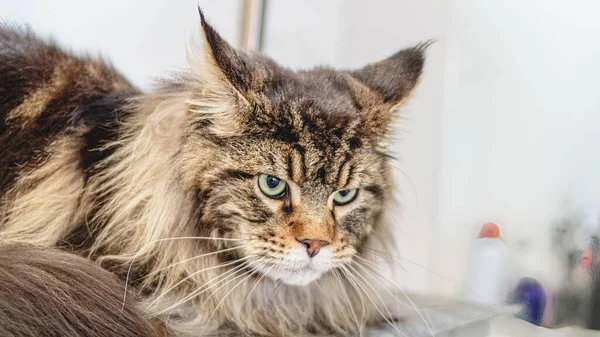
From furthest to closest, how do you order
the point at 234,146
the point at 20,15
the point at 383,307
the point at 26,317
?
the point at 20,15 < the point at 383,307 < the point at 234,146 < the point at 26,317

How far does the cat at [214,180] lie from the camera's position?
39.6 inches

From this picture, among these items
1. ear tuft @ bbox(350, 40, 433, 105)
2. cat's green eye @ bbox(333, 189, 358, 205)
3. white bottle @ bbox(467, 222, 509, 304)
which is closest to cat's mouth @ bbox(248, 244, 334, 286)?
cat's green eye @ bbox(333, 189, 358, 205)

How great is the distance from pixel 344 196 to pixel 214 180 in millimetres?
273

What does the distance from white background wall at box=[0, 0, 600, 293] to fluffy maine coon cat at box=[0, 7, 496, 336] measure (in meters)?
0.32

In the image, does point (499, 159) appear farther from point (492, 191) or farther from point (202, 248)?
point (202, 248)

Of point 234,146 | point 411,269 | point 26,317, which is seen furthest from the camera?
point 411,269

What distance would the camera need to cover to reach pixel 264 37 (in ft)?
6.64

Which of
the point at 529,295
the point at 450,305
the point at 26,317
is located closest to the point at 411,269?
the point at 450,305

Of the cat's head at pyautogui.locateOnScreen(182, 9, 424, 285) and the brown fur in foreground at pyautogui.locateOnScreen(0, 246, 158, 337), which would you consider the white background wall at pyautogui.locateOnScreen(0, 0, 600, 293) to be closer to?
the cat's head at pyautogui.locateOnScreen(182, 9, 424, 285)

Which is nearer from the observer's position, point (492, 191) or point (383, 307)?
point (383, 307)

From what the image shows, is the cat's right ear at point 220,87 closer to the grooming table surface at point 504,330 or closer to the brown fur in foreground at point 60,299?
the brown fur in foreground at point 60,299

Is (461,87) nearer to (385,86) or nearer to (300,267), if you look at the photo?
(385,86)

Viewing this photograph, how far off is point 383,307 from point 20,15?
1281 mm

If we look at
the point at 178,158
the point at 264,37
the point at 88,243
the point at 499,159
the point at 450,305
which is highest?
the point at 264,37
